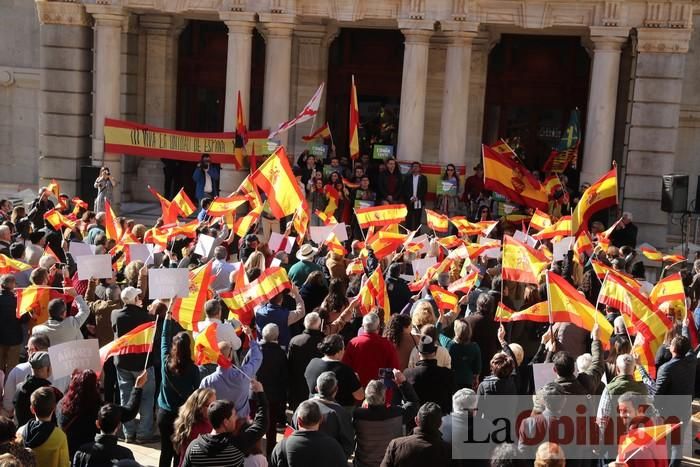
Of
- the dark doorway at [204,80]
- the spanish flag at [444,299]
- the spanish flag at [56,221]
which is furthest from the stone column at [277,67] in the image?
the spanish flag at [444,299]

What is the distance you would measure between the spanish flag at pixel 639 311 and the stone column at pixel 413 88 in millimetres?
11759

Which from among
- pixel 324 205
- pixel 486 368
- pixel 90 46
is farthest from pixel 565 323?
pixel 90 46

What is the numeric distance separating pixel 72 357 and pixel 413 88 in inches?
574

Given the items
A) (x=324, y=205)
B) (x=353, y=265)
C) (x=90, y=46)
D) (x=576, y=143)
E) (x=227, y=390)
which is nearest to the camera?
(x=227, y=390)

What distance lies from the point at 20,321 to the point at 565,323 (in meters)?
5.76

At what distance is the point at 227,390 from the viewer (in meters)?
8.62

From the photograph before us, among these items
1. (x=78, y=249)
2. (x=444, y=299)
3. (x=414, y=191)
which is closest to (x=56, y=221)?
(x=78, y=249)

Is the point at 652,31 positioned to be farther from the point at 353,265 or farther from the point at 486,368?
the point at 486,368

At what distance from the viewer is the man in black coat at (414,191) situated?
21328mm

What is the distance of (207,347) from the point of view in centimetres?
910

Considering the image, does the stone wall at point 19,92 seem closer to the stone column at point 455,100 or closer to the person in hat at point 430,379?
the stone column at point 455,100

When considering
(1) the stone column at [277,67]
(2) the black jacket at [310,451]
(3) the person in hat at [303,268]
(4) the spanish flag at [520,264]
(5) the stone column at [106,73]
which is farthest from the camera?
(5) the stone column at [106,73]

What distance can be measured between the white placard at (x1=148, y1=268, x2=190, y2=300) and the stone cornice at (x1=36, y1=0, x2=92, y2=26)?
50.1 feet

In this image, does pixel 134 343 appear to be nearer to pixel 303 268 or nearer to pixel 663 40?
pixel 303 268
